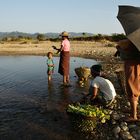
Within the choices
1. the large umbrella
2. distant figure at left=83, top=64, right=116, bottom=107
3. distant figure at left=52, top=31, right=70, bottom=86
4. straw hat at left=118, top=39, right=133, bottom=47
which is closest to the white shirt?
distant figure at left=83, top=64, right=116, bottom=107

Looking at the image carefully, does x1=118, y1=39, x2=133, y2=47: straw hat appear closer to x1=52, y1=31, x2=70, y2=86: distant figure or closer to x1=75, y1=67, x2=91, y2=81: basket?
x1=52, y1=31, x2=70, y2=86: distant figure

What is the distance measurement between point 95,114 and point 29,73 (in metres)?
10.9

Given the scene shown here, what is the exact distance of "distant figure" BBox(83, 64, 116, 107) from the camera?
8922 mm

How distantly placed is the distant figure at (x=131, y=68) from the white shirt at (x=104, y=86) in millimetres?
950

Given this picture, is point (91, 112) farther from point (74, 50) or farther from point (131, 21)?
point (74, 50)

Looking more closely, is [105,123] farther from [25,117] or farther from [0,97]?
[0,97]

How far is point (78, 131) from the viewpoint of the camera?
25.9ft

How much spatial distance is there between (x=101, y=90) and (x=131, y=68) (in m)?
1.43

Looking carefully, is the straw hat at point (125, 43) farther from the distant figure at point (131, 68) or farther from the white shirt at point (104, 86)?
the white shirt at point (104, 86)

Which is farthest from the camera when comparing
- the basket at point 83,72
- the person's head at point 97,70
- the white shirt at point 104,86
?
the basket at point 83,72

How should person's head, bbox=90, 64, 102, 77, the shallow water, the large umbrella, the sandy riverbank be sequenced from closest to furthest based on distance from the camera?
the large umbrella
the shallow water
person's head, bbox=90, 64, 102, 77
the sandy riverbank

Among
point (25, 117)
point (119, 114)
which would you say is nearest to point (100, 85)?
point (119, 114)

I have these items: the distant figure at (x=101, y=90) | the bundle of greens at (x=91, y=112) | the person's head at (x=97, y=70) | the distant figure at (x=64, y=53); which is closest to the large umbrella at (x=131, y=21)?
the person's head at (x=97, y=70)

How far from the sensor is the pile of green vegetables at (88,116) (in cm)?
794
